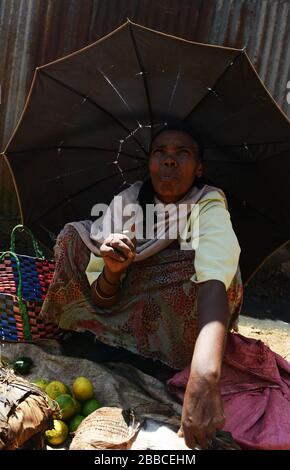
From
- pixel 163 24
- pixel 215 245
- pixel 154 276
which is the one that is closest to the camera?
pixel 215 245

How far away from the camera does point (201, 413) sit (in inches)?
88.0

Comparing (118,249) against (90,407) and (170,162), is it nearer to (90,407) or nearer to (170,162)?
(170,162)

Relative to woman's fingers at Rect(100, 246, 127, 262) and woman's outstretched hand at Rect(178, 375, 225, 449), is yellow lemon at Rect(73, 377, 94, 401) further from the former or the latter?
woman's outstretched hand at Rect(178, 375, 225, 449)

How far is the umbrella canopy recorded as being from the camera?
3289mm

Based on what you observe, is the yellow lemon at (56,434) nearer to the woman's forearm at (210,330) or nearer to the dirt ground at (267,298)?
the woman's forearm at (210,330)

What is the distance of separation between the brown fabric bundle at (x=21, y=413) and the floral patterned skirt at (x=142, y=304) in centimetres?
83

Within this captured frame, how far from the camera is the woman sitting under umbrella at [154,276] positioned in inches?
118

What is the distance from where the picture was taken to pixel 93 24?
5.82 meters

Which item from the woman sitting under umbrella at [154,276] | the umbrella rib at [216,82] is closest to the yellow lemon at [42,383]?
the woman sitting under umbrella at [154,276]

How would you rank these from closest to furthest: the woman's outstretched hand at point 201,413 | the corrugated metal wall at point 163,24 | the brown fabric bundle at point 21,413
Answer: the woman's outstretched hand at point 201,413, the brown fabric bundle at point 21,413, the corrugated metal wall at point 163,24

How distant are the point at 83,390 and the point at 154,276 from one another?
30.4 inches

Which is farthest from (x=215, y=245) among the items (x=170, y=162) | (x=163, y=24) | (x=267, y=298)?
(x=163, y=24)

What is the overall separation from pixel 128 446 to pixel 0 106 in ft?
14.7
